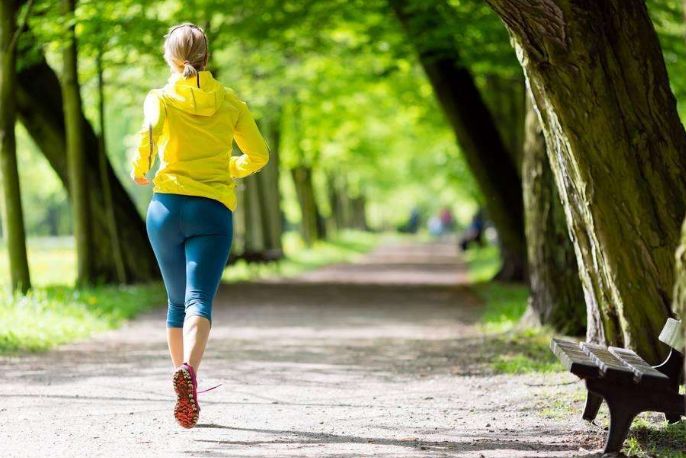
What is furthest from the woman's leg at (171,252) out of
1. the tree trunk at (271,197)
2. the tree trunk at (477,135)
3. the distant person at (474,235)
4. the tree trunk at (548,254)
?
the distant person at (474,235)

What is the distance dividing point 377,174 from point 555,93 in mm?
46995

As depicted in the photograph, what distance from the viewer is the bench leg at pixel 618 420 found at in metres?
5.03

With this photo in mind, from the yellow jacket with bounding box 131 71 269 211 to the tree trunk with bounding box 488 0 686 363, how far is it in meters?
1.70

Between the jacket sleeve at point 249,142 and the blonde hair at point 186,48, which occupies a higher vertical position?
the blonde hair at point 186,48

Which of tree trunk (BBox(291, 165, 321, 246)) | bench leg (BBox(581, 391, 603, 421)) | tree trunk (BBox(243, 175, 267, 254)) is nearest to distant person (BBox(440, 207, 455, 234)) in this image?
tree trunk (BBox(291, 165, 321, 246))

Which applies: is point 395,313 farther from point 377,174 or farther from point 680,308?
point 377,174

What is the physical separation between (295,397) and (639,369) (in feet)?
8.36

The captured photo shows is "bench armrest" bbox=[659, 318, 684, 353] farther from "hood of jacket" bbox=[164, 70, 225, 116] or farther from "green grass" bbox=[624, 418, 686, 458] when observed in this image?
"hood of jacket" bbox=[164, 70, 225, 116]

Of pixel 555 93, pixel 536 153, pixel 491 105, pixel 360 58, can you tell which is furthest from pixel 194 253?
pixel 491 105

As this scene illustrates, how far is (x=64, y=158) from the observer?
1631 cm

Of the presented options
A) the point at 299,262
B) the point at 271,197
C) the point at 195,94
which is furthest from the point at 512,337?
the point at 271,197

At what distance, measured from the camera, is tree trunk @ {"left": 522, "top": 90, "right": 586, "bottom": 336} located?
405 inches

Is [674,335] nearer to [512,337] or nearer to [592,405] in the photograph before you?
[592,405]

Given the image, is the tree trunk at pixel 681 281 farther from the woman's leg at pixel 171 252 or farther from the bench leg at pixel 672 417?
the woman's leg at pixel 171 252
